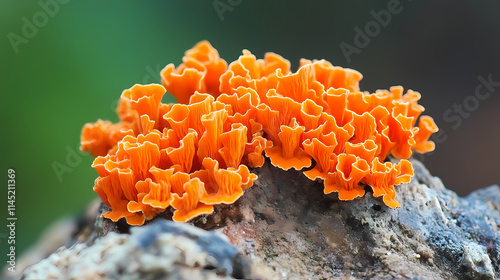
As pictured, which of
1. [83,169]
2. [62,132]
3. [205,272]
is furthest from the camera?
[83,169]

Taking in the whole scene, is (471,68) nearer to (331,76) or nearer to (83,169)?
(331,76)

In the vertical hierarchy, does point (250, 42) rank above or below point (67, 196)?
above

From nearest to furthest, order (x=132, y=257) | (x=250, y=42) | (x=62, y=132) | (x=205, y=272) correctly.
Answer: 1. (x=132, y=257)
2. (x=205, y=272)
3. (x=62, y=132)
4. (x=250, y=42)

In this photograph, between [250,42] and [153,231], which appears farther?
[250,42]

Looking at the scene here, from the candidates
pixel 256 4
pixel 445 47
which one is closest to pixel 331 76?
pixel 256 4

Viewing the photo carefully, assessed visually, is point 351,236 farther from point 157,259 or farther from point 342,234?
point 157,259

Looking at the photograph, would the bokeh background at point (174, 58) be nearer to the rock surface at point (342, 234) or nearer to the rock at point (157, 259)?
the rock surface at point (342, 234)
